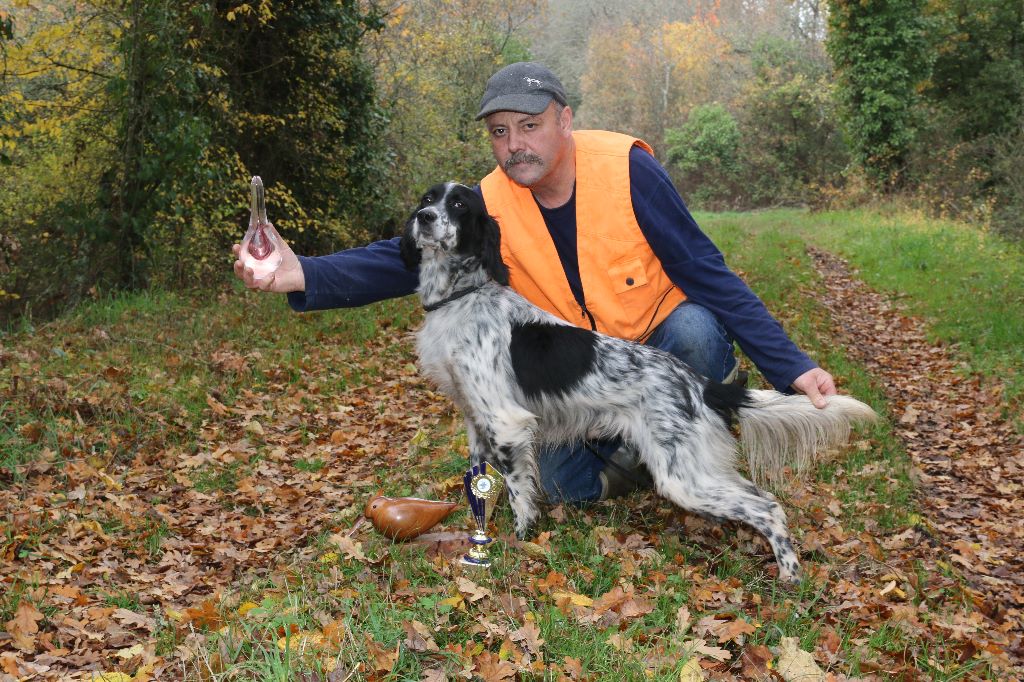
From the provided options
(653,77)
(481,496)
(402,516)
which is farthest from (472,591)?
(653,77)

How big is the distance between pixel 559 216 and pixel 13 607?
9.72 feet

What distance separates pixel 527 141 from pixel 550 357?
1010mm

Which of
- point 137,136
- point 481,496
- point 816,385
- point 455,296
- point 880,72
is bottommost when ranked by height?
point 481,496

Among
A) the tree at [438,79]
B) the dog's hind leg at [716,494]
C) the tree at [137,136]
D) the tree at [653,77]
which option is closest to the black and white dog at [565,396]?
the dog's hind leg at [716,494]

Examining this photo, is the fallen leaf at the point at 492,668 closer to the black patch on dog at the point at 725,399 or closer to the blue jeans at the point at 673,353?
the black patch on dog at the point at 725,399

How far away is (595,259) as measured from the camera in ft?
14.1

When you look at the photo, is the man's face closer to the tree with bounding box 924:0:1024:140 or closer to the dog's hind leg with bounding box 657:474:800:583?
the dog's hind leg with bounding box 657:474:800:583

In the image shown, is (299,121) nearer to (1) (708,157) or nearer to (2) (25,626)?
(2) (25,626)

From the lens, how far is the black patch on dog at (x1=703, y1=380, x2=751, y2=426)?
3984 millimetres

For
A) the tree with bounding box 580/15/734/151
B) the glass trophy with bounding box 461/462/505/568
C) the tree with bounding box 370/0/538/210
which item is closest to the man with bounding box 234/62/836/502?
the glass trophy with bounding box 461/462/505/568

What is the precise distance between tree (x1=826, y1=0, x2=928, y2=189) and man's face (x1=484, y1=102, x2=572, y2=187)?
2066 cm

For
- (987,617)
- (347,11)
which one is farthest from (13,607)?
(347,11)

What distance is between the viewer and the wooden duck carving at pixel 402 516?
4.05m

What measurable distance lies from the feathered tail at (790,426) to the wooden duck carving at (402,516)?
1.54 metres
